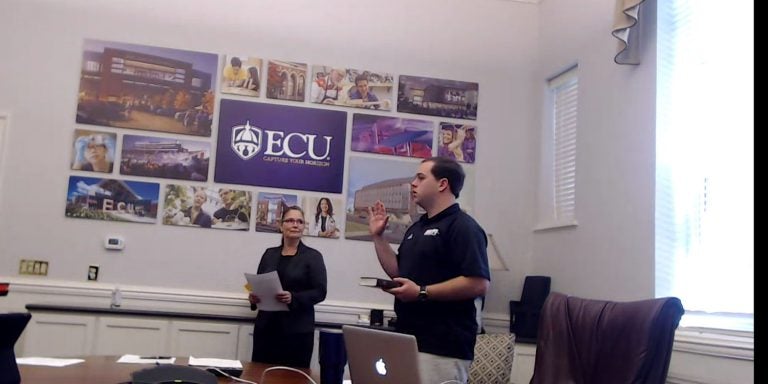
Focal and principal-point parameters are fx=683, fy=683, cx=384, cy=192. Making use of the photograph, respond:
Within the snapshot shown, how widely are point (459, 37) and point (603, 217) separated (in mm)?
2022

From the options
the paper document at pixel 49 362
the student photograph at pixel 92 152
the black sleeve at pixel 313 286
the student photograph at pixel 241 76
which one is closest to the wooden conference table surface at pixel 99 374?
the paper document at pixel 49 362

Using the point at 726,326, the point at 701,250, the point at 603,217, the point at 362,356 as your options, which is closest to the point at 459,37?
the point at 603,217

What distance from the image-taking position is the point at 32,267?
4.66m

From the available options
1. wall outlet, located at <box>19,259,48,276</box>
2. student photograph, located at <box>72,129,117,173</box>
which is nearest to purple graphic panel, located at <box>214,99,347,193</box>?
student photograph, located at <box>72,129,117,173</box>

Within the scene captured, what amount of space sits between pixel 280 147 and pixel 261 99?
1.28ft

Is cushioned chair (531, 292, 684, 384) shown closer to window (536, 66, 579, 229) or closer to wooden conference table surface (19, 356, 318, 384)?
wooden conference table surface (19, 356, 318, 384)

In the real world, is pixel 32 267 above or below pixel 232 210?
below

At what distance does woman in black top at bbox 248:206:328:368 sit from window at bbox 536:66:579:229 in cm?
186

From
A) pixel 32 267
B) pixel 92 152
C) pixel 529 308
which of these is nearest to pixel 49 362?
pixel 32 267

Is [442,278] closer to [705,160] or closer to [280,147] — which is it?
[705,160]

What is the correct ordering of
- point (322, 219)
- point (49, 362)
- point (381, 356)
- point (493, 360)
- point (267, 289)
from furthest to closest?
point (322, 219) → point (493, 360) → point (267, 289) → point (49, 362) → point (381, 356)

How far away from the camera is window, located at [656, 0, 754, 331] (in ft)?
10.4

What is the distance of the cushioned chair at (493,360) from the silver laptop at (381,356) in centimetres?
263

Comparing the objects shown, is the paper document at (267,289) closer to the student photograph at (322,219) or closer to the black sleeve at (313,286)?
the black sleeve at (313,286)
